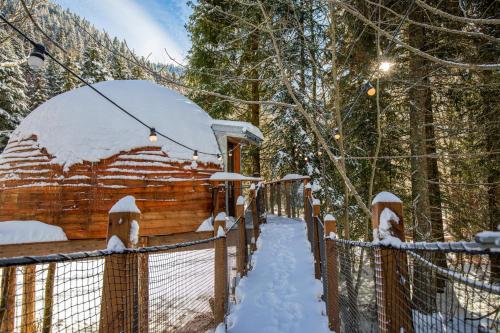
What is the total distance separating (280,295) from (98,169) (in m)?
6.66

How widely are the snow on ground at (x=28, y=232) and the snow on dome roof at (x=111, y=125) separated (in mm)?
1939

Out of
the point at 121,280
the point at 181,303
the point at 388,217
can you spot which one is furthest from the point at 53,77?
the point at 388,217

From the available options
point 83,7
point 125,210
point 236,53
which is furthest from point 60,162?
point 236,53

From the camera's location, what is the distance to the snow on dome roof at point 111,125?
8711 mm

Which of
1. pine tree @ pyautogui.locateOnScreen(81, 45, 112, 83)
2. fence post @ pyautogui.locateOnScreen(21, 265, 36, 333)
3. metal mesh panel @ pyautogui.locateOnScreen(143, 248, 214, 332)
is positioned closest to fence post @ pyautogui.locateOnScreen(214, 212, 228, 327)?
metal mesh panel @ pyautogui.locateOnScreen(143, 248, 214, 332)

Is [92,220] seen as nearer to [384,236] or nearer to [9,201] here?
[9,201]

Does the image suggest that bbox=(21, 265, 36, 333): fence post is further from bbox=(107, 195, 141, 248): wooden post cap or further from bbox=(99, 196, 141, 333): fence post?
bbox=(107, 195, 141, 248): wooden post cap

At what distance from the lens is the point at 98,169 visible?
852 cm

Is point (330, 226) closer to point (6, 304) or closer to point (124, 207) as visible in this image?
point (124, 207)

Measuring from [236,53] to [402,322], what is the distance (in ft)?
50.7

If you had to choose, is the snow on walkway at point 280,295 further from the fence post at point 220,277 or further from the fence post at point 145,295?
the fence post at point 145,295

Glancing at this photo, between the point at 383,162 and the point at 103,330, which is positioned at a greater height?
the point at 383,162

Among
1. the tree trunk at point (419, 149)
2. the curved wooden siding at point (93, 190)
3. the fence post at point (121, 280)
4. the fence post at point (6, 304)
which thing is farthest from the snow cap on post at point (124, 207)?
the tree trunk at point (419, 149)

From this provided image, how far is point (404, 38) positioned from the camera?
869cm
